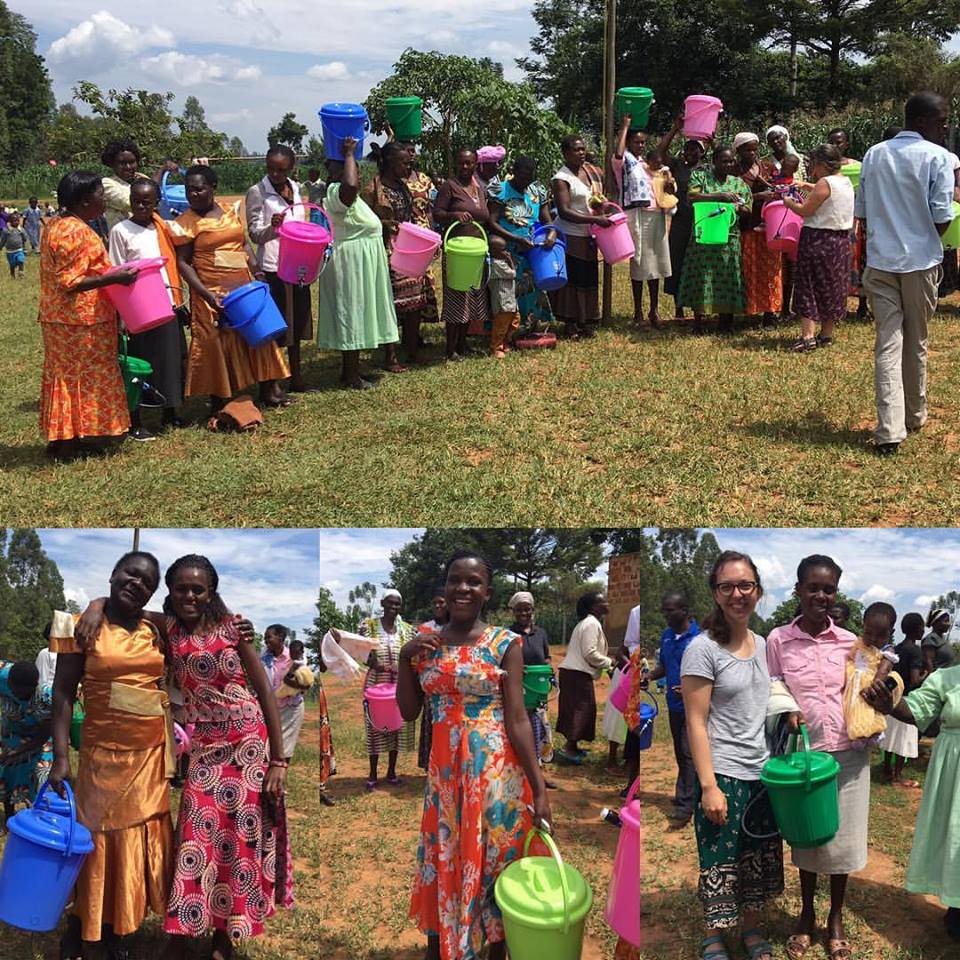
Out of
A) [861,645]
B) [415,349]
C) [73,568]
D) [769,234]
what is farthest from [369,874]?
[769,234]

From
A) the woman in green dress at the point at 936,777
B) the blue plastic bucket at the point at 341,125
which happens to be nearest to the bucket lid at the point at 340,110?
the blue plastic bucket at the point at 341,125

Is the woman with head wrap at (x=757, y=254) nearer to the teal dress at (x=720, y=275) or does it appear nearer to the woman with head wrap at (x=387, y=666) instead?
the teal dress at (x=720, y=275)

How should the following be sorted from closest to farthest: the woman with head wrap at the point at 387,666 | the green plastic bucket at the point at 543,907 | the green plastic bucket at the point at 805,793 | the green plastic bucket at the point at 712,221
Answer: the green plastic bucket at the point at 543,907, the green plastic bucket at the point at 805,793, the woman with head wrap at the point at 387,666, the green plastic bucket at the point at 712,221

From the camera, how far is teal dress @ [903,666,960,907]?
3.71m

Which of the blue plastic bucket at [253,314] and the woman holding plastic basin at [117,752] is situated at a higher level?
the blue plastic bucket at [253,314]

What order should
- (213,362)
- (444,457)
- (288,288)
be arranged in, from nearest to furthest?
(444,457)
(213,362)
(288,288)

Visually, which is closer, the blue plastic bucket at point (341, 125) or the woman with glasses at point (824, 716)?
the woman with glasses at point (824, 716)

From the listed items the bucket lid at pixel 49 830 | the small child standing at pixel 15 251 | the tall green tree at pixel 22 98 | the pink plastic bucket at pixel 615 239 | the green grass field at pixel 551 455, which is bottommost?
the bucket lid at pixel 49 830

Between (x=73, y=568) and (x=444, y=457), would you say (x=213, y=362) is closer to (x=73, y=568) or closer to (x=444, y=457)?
(x=444, y=457)

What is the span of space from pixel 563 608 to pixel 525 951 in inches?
82.0

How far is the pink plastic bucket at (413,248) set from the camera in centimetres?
744

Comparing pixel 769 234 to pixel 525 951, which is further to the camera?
pixel 769 234

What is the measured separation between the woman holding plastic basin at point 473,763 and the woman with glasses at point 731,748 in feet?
2.01

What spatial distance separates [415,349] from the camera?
8422mm
